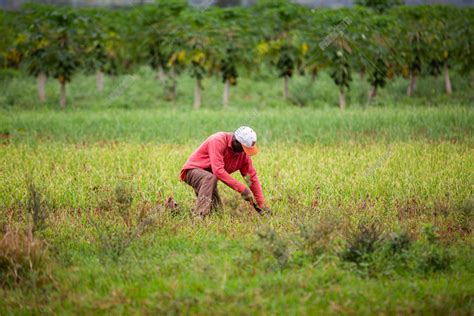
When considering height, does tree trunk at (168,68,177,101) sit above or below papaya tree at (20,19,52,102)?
below

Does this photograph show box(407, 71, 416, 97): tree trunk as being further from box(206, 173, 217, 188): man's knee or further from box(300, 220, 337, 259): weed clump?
box(300, 220, 337, 259): weed clump

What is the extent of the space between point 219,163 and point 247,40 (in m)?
17.0

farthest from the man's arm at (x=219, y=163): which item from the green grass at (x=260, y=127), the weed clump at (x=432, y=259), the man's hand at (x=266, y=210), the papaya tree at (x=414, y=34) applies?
the papaya tree at (x=414, y=34)

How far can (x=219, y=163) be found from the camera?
285 inches

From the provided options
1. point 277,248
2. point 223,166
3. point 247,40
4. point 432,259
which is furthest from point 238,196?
point 247,40

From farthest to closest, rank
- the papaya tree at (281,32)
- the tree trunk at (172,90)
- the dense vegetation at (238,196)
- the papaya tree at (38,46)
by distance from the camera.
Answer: the tree trunk at (172,90)
the papaya tree at (281,32)
the papaya tree at (38,46)
the dense vegetation at (238,196)

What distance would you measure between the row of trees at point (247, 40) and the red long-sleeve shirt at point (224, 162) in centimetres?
1229

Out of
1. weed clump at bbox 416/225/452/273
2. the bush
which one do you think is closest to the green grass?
weed clump at bbox 416/225/452/273

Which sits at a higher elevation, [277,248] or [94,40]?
[94,40]

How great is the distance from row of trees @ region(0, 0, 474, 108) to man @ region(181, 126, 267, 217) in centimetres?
1232

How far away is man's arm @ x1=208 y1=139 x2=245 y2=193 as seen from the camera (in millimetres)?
7088

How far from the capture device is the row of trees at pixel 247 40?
2075 centimetres

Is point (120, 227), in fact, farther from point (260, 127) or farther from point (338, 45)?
point (338, 45)

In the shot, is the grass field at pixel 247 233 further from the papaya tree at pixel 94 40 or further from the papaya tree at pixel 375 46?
the papaya tree at pixel 94 40
